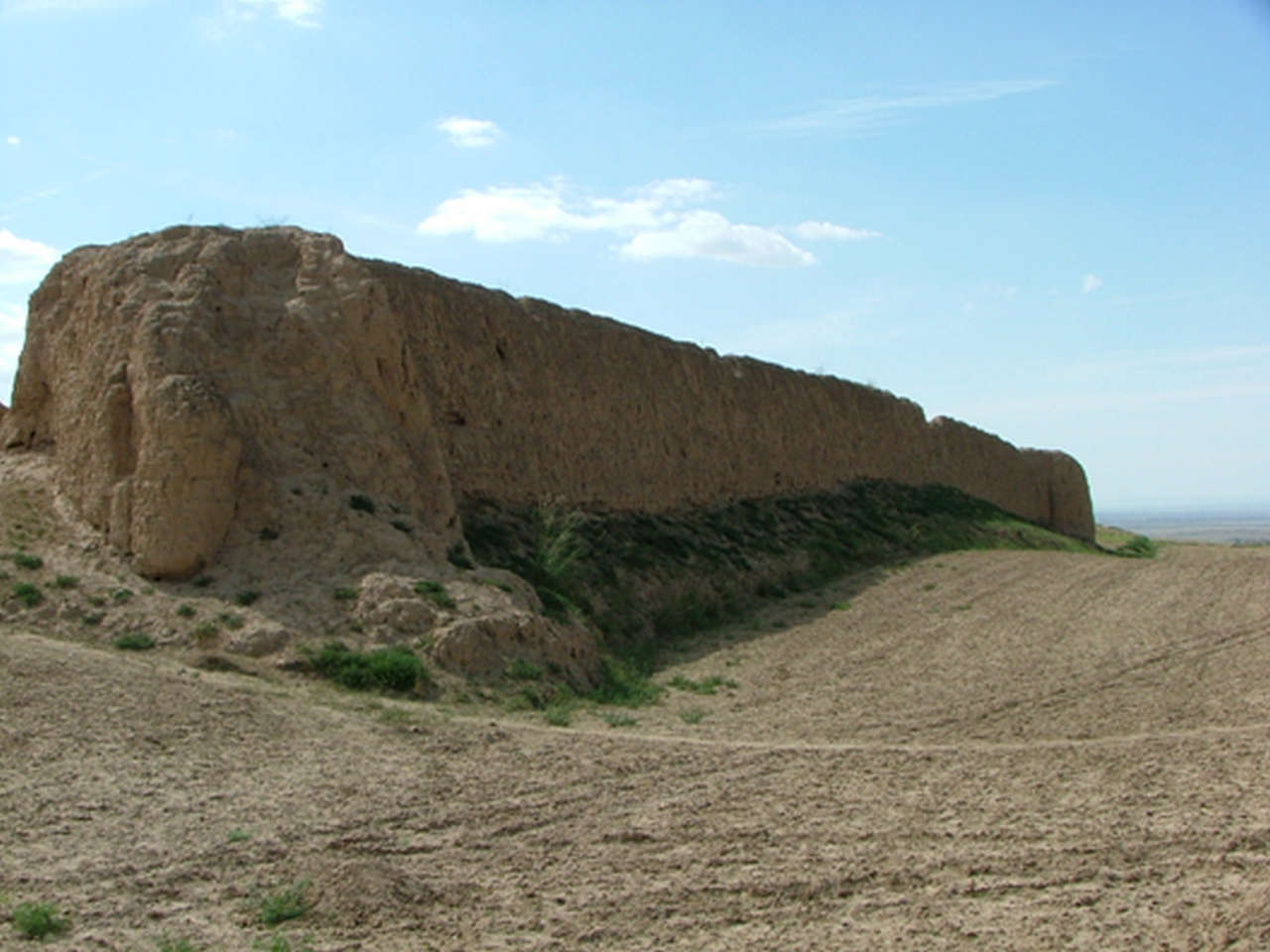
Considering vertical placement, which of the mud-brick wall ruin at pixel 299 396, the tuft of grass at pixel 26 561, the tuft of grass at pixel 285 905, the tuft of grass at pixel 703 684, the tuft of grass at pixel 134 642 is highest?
the mud-brick wall ruin at pixel 299 396

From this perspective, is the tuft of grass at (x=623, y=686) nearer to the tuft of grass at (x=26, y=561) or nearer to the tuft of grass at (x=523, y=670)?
the tuft of grass at (x=523, y=670)

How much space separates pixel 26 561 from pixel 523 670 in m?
4.52

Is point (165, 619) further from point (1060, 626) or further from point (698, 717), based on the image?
point (1060, 626)

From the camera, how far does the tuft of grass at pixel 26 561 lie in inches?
447

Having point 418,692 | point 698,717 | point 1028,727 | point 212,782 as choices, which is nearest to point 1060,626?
point 1028,727

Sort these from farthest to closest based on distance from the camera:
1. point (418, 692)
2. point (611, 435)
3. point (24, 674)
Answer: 1. point (611, 435)
2. point (418, 692)
3. point (24, 674)

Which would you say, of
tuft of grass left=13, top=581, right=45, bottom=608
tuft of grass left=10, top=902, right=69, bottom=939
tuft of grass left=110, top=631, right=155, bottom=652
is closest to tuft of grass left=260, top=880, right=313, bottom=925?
tuft of grass left=10, top=902, right=69, bottom=939

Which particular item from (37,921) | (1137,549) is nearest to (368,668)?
(37,921)

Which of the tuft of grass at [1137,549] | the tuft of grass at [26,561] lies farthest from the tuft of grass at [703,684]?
the tuft of grass at [1137,549]

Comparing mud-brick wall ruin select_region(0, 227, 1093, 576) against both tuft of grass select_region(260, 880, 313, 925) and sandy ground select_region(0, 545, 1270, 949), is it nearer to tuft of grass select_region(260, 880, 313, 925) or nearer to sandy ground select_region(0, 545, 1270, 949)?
sandy ground select_region(0, 545, 1270, 949)

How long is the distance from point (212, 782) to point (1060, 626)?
37.0 feet

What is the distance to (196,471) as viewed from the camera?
38.2 feet

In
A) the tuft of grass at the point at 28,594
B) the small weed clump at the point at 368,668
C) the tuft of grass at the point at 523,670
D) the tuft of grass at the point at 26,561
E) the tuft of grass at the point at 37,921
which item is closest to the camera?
the tuft of grass at the point at 37,921

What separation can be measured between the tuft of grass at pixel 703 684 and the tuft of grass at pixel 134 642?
496 centimetres
